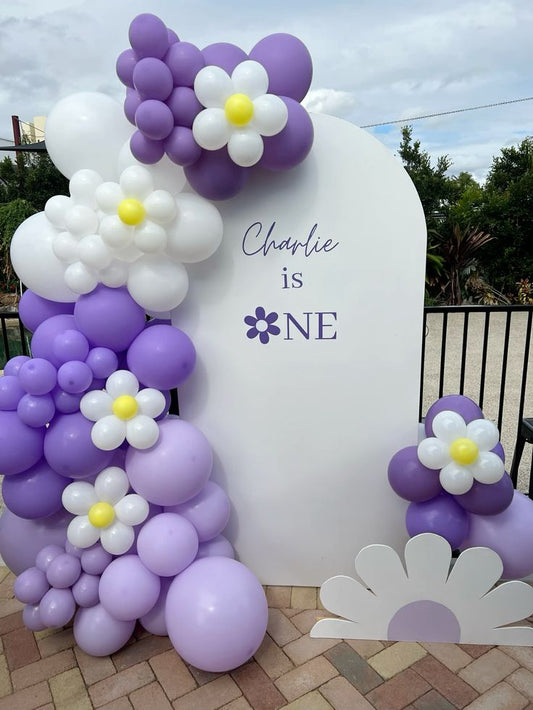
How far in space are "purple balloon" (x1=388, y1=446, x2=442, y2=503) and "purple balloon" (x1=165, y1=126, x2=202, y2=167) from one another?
1.43 m

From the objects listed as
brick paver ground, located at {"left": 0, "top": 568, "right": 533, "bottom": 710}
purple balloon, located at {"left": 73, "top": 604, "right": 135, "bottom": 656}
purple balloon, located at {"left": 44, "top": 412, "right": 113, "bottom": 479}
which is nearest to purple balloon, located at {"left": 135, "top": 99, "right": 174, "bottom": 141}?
purple balloon, located at {"left": 44, "top": 412, "right": 113, "bottom": 479}

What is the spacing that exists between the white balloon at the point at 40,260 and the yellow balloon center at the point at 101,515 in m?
0.84

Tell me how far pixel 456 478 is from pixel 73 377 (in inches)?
58.9

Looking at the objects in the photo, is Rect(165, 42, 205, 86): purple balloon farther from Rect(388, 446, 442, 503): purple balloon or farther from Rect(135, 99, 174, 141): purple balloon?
Rect(388, 446, 442, 503): purple balloon

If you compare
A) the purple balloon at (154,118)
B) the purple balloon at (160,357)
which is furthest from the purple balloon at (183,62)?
the purple balloon at (160,357)

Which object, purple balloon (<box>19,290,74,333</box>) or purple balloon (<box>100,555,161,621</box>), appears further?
purple balloon (<box>19,290,74,333</box>)

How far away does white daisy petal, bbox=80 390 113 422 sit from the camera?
2045 mm

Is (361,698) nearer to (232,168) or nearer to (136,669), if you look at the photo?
(136,669)

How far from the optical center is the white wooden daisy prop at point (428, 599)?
2.12 meters

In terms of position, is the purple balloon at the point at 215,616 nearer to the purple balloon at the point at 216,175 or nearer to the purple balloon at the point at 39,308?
the purple balloon at the point at 39,308

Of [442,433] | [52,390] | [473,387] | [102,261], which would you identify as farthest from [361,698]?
[473,387]

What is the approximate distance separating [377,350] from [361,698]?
1337 millimetres

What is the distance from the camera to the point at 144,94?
6.01ft

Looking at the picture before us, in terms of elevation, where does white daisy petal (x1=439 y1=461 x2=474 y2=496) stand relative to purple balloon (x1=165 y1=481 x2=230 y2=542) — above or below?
above
